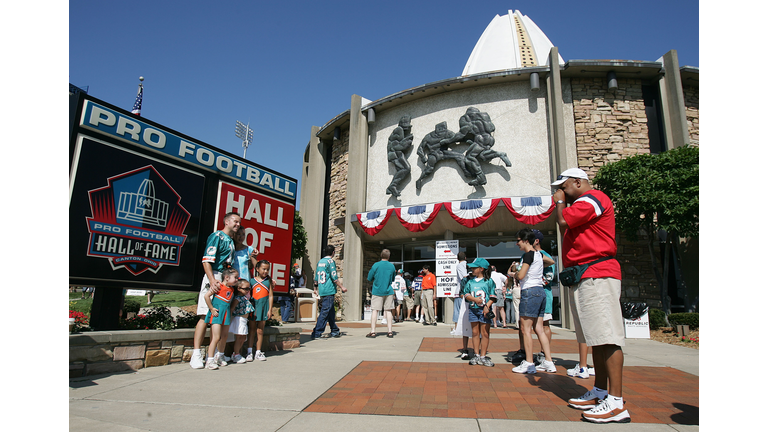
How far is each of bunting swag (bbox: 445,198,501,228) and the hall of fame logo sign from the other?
382 inches

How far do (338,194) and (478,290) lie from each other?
13.8 meters

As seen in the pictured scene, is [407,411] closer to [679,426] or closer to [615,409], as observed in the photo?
[615,409]

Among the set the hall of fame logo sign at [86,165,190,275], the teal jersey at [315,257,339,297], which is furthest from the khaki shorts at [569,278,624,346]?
the teal jersey at [315,257,339,297]

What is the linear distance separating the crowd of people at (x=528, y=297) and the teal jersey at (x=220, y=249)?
0.5 inches

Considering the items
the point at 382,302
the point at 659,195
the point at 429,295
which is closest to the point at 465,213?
the point at 429,295

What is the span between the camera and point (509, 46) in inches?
1036

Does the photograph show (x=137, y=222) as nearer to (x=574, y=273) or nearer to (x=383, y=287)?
(x=383, y=287)

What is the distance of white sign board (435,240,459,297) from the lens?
13.6 metres

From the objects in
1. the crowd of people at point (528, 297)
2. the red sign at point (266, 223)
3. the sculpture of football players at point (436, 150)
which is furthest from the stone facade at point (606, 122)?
the red sign at point (266, 223)

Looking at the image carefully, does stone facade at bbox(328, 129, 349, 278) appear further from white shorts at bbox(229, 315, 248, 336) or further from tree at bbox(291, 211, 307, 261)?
white shorts at bbox(229, 315, 248, 336)

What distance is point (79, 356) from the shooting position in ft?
12.9

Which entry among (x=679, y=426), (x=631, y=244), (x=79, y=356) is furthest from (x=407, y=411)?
(x=631, y=244)

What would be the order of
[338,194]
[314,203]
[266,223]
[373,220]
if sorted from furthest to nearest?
[314,203]
[338,194]
[373,220]
[266,223]

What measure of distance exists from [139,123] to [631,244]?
1355cm
